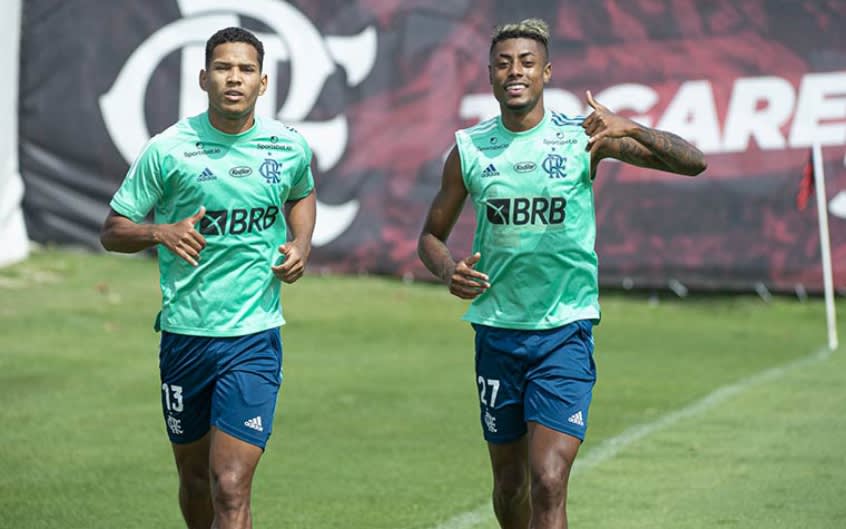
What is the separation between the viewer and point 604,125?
619 centimetres

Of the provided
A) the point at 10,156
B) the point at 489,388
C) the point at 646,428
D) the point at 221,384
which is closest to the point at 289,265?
the point at 221,384

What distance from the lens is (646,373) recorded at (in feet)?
43.5

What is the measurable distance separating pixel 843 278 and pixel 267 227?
11.6 m

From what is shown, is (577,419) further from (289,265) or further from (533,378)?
(289,265)

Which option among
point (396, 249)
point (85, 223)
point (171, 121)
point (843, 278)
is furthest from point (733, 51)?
point (85, 223)

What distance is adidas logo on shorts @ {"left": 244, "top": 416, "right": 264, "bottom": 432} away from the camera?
613 centimetres

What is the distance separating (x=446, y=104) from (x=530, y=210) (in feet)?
38.4

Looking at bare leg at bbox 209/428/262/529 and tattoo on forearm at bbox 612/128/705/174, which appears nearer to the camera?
bare leg at bbox 209/428/262/529

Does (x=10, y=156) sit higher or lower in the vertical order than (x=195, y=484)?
lower

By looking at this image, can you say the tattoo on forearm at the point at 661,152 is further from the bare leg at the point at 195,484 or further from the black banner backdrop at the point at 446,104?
the black banner backdrop at the point at 446,104

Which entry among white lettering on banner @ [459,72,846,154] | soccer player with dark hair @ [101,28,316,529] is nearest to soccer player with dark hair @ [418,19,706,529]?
soccer player with dark hair @ [101,28,316,529]

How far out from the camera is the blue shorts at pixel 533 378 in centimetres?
618

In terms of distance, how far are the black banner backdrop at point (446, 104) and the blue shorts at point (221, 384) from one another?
11.2 m

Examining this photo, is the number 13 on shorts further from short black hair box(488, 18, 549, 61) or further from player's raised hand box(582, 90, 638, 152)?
short black hair box(488, 18, 549, 61)
